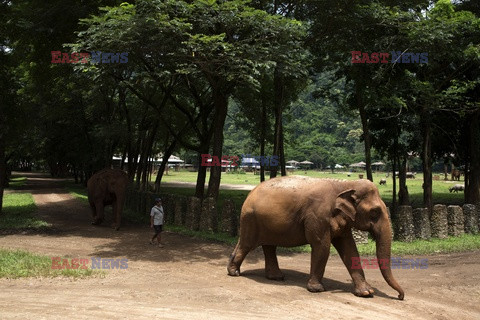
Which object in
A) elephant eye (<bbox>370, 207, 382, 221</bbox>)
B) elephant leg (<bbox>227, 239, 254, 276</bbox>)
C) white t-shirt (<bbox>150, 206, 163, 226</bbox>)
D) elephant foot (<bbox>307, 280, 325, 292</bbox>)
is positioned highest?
elephant eye (<bbox>370, 207, 382, 221</bbox>)

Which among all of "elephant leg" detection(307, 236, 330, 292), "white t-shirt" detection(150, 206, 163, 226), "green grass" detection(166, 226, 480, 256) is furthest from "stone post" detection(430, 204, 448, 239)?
"white t-shirt" detection(150, 206, 163, 226)

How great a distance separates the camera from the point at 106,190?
63.8ft

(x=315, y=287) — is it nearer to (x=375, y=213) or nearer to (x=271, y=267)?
(x=271, y=267)

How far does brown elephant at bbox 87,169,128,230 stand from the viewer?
19.0 m

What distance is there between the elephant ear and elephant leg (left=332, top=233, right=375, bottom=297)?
0.69 metres

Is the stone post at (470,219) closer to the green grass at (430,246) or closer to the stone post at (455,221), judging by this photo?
the stone post at (455,221)

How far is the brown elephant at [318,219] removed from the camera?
353 inches

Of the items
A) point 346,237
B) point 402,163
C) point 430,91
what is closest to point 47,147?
point 402,163

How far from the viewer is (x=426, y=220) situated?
625 inches

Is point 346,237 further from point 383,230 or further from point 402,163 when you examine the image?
point 402,163

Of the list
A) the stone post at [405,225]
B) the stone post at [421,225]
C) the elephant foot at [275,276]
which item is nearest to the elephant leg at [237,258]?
the elephant foot at [275,276]

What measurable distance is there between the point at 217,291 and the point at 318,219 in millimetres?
2634

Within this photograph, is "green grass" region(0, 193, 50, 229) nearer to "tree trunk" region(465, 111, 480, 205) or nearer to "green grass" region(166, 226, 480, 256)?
"green grass" region(166, 226, 480, 256)

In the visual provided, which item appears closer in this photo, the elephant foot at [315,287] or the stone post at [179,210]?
the elephant foot at [315,287]
